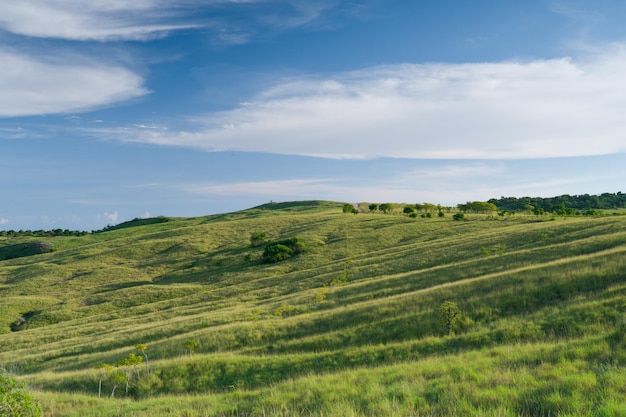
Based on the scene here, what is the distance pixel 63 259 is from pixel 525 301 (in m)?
117

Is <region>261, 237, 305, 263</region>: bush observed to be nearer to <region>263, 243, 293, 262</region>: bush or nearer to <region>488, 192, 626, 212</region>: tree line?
<region>263, 243, 293, 262</region>: bush

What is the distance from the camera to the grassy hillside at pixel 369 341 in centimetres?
1069

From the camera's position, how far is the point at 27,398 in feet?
40.4

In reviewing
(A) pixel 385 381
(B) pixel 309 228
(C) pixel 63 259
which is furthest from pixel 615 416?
(C) pixel 63 259

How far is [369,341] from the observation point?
22750 mm

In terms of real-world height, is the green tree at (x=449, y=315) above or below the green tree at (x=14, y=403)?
below

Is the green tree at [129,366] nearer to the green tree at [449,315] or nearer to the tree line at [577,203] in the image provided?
the green tree at [449,315]

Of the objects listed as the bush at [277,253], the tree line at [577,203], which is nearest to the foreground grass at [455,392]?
the bush at [277,253]

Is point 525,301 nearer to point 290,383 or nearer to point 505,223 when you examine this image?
point 290,383

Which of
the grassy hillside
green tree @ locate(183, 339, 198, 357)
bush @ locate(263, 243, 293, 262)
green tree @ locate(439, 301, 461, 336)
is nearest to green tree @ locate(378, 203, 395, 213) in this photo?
bush @ locate(263, 243, 293, 262)

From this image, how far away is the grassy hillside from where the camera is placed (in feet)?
35.1

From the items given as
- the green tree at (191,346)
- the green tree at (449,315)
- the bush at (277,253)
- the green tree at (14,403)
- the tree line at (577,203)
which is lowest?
the green tree at (191,346)

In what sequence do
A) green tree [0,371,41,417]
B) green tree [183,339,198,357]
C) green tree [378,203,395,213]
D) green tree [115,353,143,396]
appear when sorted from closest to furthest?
green tree [0,371,41,417] → green tree [115,353,143,396] → green tree [183,339,198,357] → green tree [378,203,395,213]

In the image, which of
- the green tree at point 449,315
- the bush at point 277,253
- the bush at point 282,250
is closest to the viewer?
the green tree at point 449,315
